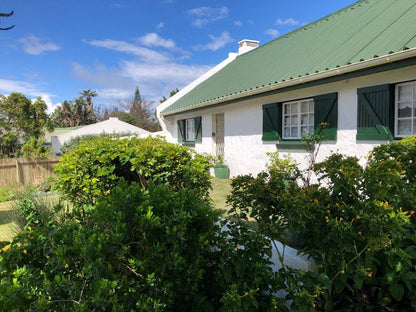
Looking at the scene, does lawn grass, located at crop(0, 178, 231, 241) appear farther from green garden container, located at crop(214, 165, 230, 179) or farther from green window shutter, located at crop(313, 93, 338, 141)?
green window shutter, located at crop(313, 93, 338, 141)

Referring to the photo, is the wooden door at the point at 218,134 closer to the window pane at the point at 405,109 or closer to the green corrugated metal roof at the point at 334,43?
the green corrugated metal roof at the point at 334,43

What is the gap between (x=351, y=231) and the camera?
2123mm

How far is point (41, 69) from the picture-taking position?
2791 cm

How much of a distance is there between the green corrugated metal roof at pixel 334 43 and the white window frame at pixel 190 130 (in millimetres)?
1850

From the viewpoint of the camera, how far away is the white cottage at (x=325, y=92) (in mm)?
5609

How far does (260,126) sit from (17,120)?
57.2 ft

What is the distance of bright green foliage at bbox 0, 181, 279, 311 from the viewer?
5.22 feet

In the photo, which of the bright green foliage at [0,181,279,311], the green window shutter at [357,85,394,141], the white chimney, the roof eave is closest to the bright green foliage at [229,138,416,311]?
the bright green foliage at [0,181,279,311]

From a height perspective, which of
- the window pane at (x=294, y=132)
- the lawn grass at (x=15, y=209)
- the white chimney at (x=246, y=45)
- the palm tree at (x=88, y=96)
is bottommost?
the lawn grass at (x=15, y=209)

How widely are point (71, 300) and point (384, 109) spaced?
6315mm

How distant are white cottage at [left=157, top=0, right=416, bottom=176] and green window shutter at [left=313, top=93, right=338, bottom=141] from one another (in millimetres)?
24

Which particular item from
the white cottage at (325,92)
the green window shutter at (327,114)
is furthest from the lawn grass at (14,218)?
the green window shutter at (327,114)

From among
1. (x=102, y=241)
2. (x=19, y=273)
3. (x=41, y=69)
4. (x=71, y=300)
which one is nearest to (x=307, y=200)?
(x=102, y=241)

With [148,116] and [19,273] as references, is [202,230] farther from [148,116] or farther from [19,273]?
[148,116]
